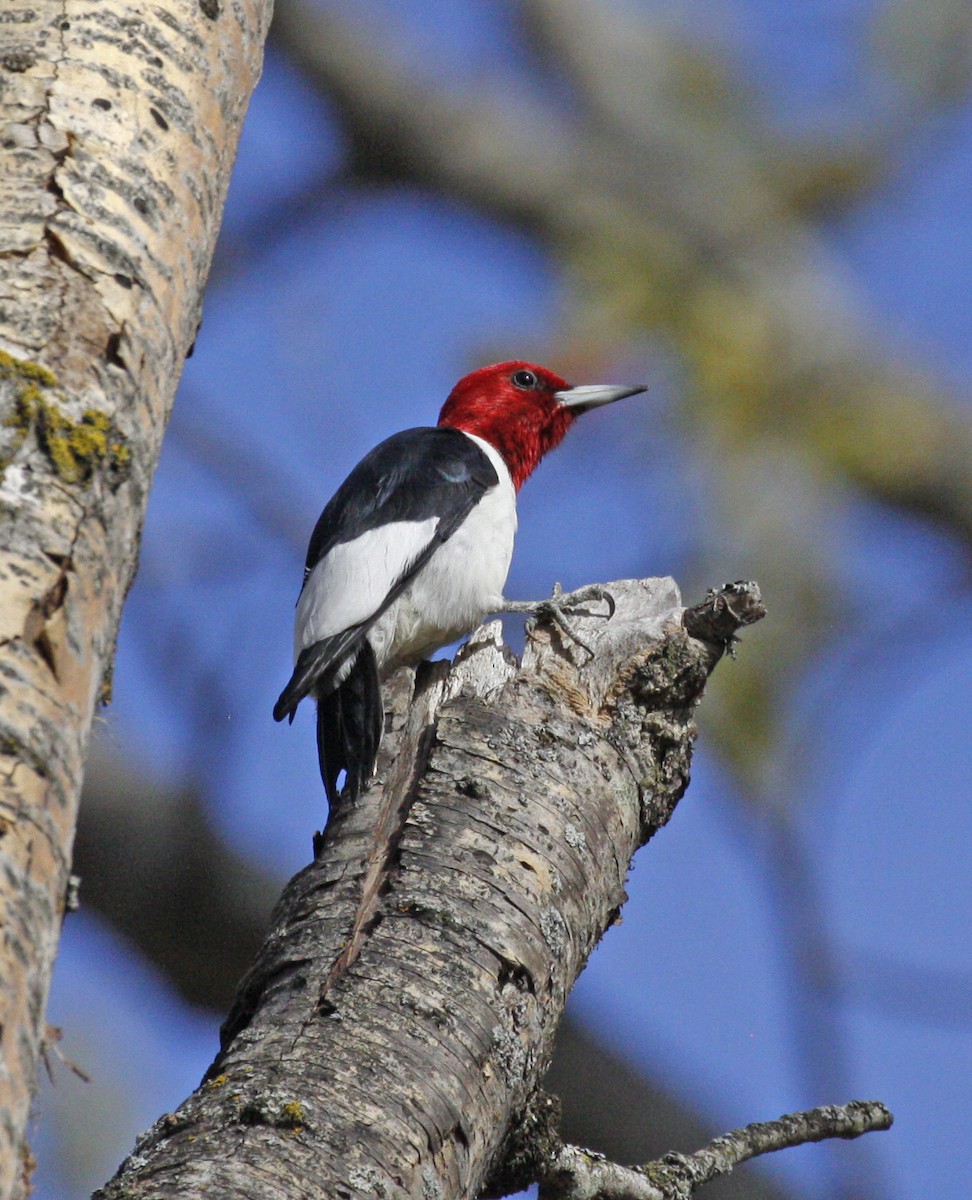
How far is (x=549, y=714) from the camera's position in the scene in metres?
2.46

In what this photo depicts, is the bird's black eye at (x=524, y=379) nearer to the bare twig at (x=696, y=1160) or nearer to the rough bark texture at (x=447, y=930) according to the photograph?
the rough bark texture at (x=447, y=930)

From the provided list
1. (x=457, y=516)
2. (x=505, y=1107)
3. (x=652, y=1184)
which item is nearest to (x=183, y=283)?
(x=505, y=1107)

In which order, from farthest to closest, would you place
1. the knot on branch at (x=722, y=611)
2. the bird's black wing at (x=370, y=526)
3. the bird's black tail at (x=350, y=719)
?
the bird's black wing at (x=370, y=526)
the bird's black tail at (x=350, y=719)
the knot on branch at (x=722, y=611)

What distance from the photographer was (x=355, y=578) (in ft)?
12.4

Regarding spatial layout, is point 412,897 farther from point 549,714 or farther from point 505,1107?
point 549,714

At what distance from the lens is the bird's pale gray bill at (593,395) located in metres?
4.82

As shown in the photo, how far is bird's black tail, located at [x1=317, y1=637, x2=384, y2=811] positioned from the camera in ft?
10.3

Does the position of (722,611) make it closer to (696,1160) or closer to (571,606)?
(571,606)

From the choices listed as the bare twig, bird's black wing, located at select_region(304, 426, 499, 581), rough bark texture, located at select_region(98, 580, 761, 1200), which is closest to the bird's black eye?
bird's black wing, located at select_region(304, 426, 499, 581)

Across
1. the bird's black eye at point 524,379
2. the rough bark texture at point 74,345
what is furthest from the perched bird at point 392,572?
the rough bark texture at point 74,345

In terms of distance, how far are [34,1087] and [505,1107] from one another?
0.98 metres

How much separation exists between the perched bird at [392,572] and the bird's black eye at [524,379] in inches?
15.3

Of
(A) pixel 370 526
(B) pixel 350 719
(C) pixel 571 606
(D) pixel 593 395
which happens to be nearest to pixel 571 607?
(C) pixel 571 606

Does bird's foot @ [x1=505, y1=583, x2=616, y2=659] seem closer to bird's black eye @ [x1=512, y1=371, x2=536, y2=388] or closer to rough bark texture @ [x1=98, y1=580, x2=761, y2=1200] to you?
rough bark texture @ [x1=98, y1=580, x2=761, y2=1200]
